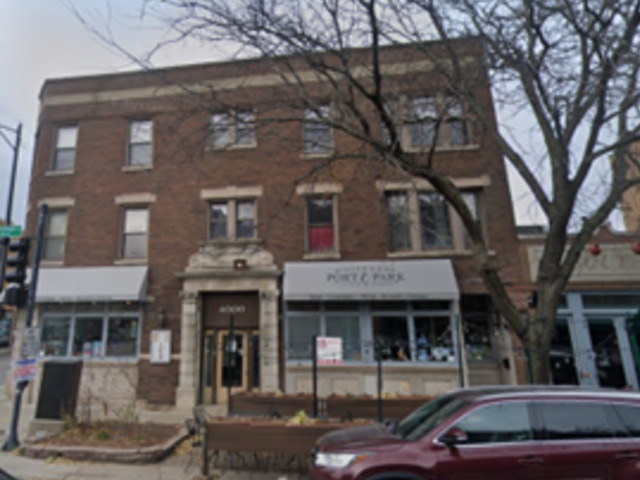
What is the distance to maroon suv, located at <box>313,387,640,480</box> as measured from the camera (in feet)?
13.5

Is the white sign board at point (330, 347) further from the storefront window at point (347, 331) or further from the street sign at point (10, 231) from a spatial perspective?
the street sign at point (10, 231)

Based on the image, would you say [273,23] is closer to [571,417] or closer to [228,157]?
[228,157]

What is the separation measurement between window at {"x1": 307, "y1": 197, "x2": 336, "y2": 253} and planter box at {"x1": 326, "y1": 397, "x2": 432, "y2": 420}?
17.6 ft

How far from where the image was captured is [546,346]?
6.69 meters

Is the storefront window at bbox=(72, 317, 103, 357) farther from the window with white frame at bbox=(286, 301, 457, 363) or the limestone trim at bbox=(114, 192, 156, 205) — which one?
the window with white frame at bbox=(286, 301, 457, 363)

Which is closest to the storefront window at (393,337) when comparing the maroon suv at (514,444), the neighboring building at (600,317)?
the neighboring building at (600,317)

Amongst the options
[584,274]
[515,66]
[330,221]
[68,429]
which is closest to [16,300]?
[68,429]

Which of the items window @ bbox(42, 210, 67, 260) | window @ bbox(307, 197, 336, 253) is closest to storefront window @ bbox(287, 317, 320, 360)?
window @ bbox(307, 197, 336, 253)

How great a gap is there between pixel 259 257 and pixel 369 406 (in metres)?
6.02

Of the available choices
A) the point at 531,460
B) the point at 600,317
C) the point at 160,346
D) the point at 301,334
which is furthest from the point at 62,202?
the point at 600,317

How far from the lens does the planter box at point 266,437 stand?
618 centimetres

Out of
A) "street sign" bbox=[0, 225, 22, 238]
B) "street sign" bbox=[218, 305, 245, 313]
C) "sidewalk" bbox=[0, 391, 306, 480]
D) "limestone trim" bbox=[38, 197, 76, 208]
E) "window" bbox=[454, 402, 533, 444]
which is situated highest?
"limestone trim" bbox=[38, 197, 76, 208]

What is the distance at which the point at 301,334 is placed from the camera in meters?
12.0

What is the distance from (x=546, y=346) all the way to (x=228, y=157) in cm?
1069
